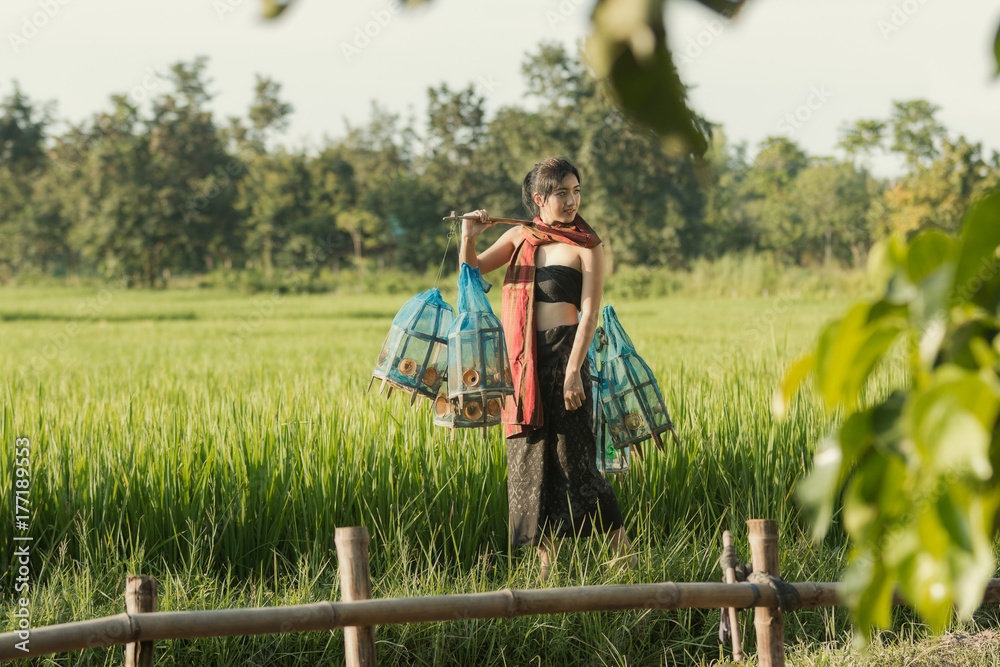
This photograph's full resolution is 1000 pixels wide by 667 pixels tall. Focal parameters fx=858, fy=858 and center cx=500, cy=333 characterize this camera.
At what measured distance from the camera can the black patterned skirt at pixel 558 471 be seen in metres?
2.85

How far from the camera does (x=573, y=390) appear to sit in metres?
2.76

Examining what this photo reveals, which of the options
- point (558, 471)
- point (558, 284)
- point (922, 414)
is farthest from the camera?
point (558, 471)

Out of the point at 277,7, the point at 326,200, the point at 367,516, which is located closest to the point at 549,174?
the point at 367,516

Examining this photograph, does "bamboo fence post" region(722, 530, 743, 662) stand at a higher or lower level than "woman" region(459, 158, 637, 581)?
lower

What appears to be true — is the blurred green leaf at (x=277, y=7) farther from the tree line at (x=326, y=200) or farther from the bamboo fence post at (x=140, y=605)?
the tree line at (x=326, y=200)

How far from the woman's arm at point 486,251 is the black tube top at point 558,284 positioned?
16 cm

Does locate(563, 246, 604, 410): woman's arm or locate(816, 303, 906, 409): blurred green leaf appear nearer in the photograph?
locate(816, 303, 906, 409): blurred green leaf

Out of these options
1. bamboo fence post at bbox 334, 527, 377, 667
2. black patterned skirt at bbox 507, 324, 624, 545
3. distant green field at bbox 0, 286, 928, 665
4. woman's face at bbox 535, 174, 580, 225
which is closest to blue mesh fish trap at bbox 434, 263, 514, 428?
black patterned skirt at bbox 507, 324, 624, 545

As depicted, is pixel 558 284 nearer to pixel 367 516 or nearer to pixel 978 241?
pixel 367 516

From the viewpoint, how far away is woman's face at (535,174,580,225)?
2748 mm

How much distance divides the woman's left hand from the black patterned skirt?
0.07 meters

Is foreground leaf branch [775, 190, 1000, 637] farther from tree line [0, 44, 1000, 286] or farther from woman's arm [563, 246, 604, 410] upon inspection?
tree line [0, 44, 1000, 286]

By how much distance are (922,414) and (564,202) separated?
2.40 metres

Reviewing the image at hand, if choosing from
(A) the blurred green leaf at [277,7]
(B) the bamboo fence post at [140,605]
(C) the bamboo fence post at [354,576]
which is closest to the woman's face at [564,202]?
(C) the bamboo fence post at [354,576]
